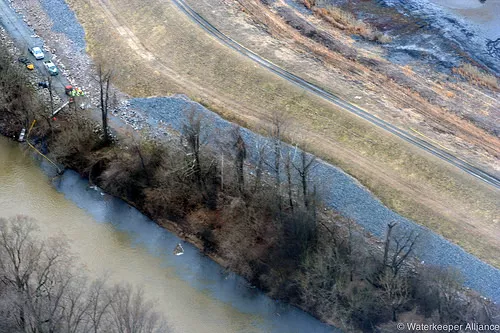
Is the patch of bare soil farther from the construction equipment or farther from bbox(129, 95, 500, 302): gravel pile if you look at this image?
the construction equipment

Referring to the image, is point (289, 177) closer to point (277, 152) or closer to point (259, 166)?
point (277, 152)

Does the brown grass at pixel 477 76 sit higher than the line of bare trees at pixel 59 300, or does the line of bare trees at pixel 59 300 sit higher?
the brown grass at pixel 477 76

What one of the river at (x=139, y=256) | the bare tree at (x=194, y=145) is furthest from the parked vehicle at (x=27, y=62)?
the bare tree at (x=194, y=145)

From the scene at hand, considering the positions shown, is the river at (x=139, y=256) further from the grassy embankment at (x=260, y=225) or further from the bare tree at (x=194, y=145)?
the bare tree at (x=194, y=145)

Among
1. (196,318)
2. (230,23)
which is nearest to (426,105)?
(230,23)

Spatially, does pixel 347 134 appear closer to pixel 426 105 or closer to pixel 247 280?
pixel 426 105

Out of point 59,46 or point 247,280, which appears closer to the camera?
point 247,280

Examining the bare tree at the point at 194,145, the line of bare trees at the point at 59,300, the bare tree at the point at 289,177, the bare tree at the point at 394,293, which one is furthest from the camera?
the bare tree at the point at 194,145
